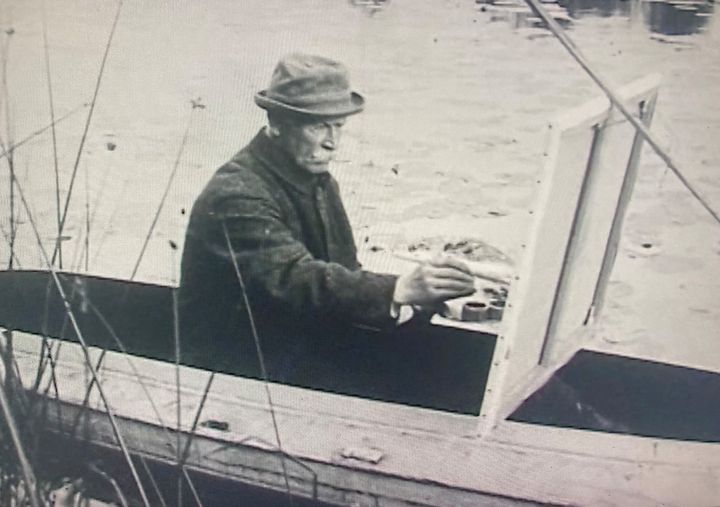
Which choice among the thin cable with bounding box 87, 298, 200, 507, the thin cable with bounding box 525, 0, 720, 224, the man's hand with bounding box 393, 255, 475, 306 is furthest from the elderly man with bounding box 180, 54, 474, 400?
the thin cable with bounding box 525, 0, 720, 224

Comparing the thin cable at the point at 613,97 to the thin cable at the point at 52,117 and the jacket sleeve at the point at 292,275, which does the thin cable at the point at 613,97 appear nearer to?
the jacket sleeve at the point at 292,275

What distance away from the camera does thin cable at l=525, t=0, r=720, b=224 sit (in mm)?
1061

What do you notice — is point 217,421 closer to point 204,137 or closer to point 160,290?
point 160,290

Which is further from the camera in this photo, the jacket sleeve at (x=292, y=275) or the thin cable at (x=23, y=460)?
the thin cable at (x=23, y=460)

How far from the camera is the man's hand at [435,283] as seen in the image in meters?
1.13

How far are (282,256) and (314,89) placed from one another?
8.7 inches

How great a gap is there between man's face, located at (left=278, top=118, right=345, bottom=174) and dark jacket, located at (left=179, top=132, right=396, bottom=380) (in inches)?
0.5

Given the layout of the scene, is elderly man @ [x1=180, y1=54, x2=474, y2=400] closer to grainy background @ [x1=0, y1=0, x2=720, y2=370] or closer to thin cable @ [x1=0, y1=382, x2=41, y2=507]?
grainy background @ [x1=0, y1=0, x2=720, y2=370]

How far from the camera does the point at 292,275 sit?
3.85 ft

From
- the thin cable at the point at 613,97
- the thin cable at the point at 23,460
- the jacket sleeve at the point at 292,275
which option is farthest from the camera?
the thin cable at the point at 23,460

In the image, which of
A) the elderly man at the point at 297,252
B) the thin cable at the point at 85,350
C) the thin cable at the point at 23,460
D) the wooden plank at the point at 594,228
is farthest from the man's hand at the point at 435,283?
the thin cable at the point at 23,460

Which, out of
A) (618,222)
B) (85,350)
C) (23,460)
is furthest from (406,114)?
(23,460)

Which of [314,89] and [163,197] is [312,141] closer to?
[314,89]

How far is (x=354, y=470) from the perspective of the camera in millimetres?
1159
